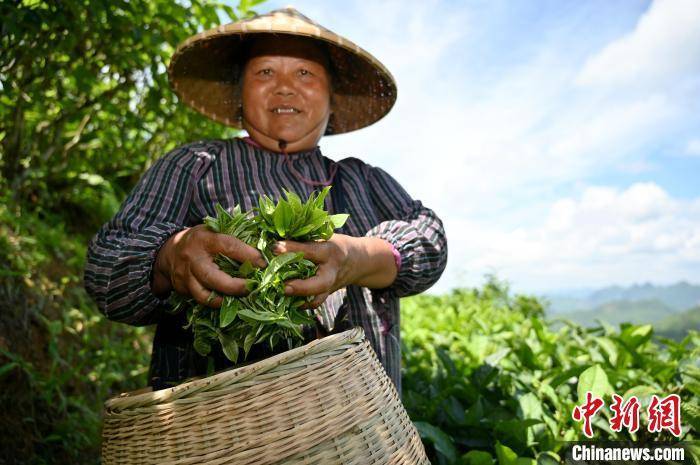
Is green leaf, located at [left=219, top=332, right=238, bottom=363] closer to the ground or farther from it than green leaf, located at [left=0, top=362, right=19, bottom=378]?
farther from it

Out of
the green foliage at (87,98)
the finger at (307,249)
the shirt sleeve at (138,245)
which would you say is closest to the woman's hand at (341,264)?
the finger at (307,249)

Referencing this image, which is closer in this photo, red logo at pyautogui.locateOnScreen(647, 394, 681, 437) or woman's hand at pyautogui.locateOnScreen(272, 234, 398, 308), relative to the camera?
woman's hand at pyautogui.locateOnScreen(272, 234, 398, 308)

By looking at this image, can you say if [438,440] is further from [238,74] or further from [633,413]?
[238,74]

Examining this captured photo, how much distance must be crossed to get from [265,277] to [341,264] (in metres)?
0.21

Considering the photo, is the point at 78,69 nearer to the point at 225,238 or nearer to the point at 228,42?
the point at 228,42

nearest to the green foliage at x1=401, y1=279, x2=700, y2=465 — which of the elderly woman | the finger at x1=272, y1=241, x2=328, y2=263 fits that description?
the elderly woman

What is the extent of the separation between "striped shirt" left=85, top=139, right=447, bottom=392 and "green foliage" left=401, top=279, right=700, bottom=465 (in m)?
0.41

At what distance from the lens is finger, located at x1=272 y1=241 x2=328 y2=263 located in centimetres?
117

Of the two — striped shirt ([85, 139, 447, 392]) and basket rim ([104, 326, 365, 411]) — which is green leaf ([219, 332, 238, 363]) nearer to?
basket rim ([104, 326, 365, 411])

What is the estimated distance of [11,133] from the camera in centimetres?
365

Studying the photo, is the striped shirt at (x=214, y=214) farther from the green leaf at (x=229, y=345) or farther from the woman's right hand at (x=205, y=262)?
the green leaf at (x=229, y=345)

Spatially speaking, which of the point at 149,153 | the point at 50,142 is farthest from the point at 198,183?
the point at 149,153

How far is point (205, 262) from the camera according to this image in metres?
1.17

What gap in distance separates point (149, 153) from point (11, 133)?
137cm
